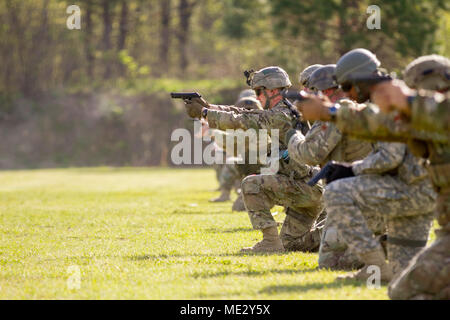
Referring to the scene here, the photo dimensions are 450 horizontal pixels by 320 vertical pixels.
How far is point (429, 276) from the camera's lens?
6.01 metres

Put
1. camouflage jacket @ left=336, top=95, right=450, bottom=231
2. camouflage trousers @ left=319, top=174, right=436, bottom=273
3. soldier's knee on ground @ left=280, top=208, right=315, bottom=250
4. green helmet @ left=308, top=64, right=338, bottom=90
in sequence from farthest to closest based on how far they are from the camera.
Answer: soldier's knee on ground @ left=280, top=208, right=315, bottom=250
green helmet @ left=308, top=64, right=338, bottom=90
camouflage trousers @ left=319, top=174, right=436, bottom=273
camouflage jacket @ left=336, top=95, right=450, bottom=231

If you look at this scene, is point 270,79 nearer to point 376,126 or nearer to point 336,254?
point 336,254

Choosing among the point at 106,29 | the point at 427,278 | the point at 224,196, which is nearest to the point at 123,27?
the point at 106,29

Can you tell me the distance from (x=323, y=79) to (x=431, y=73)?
2.00m

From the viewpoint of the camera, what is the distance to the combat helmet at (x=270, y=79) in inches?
389

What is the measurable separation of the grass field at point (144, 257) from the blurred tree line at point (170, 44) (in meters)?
18.4

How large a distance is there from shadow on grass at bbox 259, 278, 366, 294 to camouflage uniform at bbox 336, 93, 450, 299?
0.72 meters

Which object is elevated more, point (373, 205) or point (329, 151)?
point (329, 151)

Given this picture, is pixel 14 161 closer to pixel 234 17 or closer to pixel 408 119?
pixel 234 17

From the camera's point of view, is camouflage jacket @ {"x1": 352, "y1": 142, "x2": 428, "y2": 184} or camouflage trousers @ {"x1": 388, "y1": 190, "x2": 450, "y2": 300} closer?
camouflage trousers @ {"x1": 388, "y1": 190, "x2": 450, "y2": 300}

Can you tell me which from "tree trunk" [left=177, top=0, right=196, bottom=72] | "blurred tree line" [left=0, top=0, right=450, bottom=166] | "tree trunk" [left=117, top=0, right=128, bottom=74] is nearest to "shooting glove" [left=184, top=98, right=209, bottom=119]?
"blurred tree line" [left=0, top=0, right=450, bottom=166]

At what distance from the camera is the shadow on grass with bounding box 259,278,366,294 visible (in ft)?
22.0

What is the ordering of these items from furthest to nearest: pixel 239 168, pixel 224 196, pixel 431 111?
1. pixel 224 196
2. pixel 239 168
3. pixel 431 111

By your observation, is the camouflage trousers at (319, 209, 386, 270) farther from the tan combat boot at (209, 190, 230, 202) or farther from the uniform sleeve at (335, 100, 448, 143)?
the tan combat boot at (209, 190, 230, 202)
